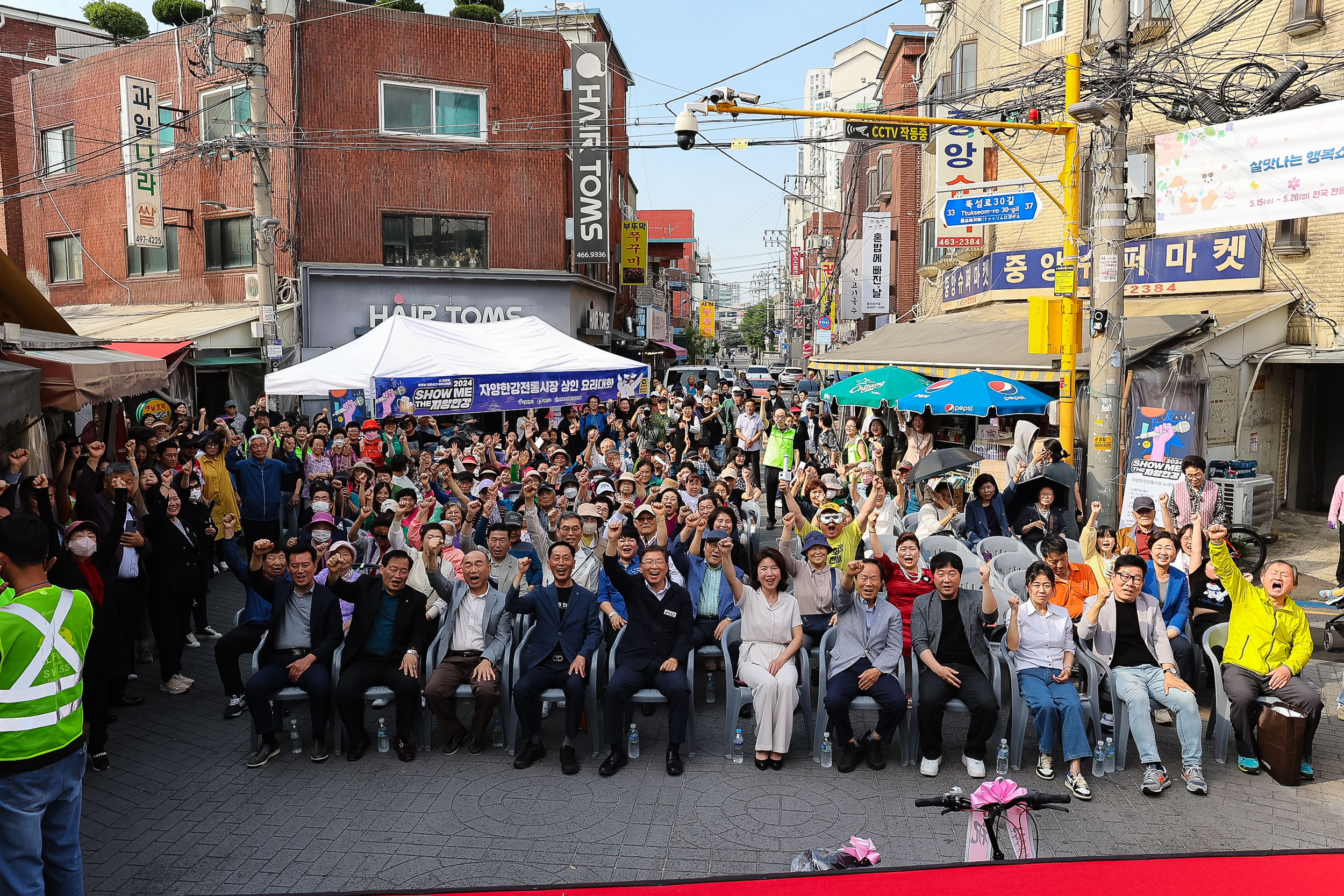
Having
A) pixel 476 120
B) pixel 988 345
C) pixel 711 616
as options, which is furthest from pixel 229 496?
pixel 476 120

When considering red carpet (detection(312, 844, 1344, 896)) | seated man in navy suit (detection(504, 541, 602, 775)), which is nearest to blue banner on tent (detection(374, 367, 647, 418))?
seated man in navy suit (detection(504, 541, 602, 775))

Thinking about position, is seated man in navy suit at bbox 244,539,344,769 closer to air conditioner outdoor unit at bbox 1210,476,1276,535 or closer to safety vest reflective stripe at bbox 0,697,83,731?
safety vest reflective stripe at bbox 0,697,83,731

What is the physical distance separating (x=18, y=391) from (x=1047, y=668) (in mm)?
7639

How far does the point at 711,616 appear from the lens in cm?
760

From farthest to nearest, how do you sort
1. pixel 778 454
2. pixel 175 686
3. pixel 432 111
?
pixel 432 111 → pixel 778 454 → pixel 175 686

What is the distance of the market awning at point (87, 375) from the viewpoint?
807cm

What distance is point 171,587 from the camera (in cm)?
778

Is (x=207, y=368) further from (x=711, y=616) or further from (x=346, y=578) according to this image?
(x=711, y=616)

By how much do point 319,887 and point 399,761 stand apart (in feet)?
5.47

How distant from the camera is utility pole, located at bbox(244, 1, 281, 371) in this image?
1689 cm

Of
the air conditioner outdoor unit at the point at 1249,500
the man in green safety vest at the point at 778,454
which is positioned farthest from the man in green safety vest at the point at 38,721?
the air conditioner outdoor unit at the point at 1249,500

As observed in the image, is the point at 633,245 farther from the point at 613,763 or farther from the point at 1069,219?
the point at 613,763

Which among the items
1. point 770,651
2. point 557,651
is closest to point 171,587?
point 557,651

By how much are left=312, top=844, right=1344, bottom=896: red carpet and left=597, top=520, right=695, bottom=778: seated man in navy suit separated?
3.31 meters
